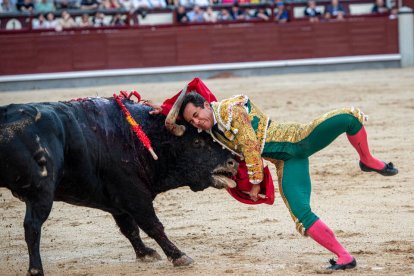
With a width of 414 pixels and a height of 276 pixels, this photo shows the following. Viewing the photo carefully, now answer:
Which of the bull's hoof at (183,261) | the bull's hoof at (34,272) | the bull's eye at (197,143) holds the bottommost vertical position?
the bull's hoof at (183,261)

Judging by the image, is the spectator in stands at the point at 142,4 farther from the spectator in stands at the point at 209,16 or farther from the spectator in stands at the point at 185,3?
the spectator in stands at the point at 209,16

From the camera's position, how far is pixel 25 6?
580 inches

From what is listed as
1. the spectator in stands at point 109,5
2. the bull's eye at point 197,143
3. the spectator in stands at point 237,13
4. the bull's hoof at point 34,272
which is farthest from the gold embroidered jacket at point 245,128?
the spectator in stands at point 237,13

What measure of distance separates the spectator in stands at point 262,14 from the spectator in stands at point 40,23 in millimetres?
3652

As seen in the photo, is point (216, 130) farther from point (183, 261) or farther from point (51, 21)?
point (51, 21)

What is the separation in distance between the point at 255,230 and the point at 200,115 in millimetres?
1199

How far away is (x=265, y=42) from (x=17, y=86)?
4.37 m

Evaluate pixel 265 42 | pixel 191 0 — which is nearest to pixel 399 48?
pixel 265 42

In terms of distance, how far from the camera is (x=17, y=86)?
14984mm

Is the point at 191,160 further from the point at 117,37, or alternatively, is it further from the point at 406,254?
the point at 117,37

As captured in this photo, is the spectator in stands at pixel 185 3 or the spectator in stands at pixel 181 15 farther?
the spectator in stands at pixel 185 3

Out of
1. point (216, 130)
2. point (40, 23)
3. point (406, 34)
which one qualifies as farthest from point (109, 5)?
point (216, 130)

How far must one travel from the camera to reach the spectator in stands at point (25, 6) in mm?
14641

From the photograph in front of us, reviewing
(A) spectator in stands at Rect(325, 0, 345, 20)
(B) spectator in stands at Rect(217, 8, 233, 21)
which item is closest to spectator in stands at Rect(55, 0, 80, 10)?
(B) spectator in stands at Rect(217, 8, 233, 21)
